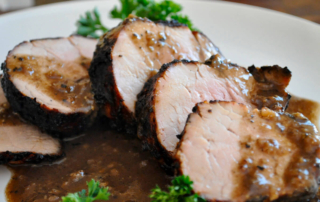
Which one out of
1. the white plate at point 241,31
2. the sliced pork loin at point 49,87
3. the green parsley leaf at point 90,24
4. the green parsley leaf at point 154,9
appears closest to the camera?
the sliced pork loin at point 49,87

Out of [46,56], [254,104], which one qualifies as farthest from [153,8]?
[254,104]

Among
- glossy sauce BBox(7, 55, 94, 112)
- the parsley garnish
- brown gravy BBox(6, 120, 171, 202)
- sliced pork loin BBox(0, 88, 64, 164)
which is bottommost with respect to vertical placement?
brown gravy BBox(6, 120, 171, 202)

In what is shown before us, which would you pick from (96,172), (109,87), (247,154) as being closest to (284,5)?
(109,87)

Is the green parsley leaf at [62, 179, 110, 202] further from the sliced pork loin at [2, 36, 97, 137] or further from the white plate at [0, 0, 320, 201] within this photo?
the white plate at [0, 0, 320, 201]

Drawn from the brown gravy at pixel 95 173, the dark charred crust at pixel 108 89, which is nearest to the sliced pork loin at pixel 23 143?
the brown gravy at pixel 95 173

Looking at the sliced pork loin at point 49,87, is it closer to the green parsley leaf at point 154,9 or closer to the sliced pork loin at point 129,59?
the sliced pork loin at point 129,59

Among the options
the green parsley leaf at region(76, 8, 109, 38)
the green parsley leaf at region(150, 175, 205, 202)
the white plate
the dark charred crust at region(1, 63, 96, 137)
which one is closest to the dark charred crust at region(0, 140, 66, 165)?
the dark charred crust at region(1, 63, 96, 137)
